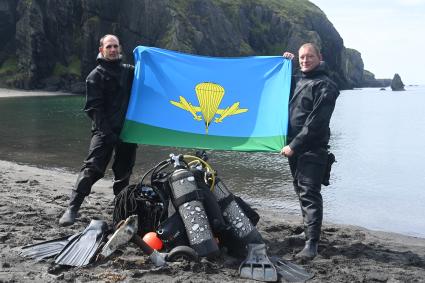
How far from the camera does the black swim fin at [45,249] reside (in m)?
5.60

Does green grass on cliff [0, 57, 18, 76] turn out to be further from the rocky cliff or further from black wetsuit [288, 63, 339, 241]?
black wetsuit [288, 63, 339, 241]

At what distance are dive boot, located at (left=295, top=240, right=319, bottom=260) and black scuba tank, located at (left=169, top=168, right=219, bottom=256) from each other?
1.25 m

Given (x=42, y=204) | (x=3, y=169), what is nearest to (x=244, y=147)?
(x=42, y=204)

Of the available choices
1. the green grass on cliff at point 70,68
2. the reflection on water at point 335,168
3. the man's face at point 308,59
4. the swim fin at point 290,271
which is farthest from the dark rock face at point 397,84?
the swim fin at point 290,271

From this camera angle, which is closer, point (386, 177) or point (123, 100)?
point (123, 100)

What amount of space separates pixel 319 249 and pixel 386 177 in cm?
1056

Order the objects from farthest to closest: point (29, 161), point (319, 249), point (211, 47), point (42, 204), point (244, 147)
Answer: point (211, 47)
point (29, 161)
point (42, 204)
point (244, 147)
point (319, 249)

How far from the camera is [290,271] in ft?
17.6

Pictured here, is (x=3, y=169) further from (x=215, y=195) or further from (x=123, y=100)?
(x=215, y=195)

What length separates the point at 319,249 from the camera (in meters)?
6.50

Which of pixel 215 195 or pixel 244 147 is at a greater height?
pixel 244 147

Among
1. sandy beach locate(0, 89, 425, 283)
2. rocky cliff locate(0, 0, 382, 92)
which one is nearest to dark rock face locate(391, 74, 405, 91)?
rocky cliff locate(0, 0, 382, 92)

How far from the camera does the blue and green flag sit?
24.3 ft

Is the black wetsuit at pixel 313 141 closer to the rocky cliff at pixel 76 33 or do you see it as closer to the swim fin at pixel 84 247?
the swim fin at pixel 84 247
